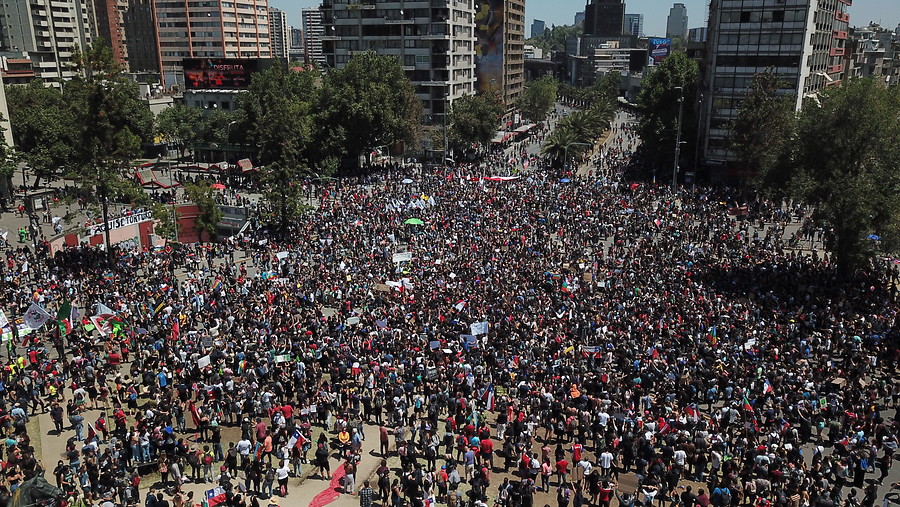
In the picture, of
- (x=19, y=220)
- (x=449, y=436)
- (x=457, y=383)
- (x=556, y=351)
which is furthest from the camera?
(x=19, y=220)

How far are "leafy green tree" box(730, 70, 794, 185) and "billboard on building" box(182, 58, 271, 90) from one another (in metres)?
Result: 57.6

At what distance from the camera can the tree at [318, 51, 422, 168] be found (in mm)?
67312

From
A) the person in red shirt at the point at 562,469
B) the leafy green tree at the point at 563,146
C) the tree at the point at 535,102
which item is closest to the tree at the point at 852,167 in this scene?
the person in red shirt at the point at 562,469

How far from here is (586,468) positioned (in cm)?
1855

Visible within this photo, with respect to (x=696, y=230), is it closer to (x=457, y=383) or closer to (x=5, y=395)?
(x=457, y=383)

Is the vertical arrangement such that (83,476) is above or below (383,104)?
below

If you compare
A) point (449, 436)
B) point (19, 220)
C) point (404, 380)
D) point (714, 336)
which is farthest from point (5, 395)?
point (19, 220)

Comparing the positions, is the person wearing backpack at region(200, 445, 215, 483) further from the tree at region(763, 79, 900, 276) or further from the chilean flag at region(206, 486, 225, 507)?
the tree at region(763, 79, 900, 276)

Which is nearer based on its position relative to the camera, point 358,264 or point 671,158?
point 358,264

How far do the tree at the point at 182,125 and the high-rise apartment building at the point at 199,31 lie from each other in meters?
52.6

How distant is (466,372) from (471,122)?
2270 inches

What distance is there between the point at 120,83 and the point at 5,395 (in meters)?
23.0

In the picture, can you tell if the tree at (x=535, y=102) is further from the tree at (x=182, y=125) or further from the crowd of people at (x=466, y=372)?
the crowd of people at (x=466, y=372)

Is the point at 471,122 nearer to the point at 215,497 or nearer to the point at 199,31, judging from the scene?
the point at 215,497
